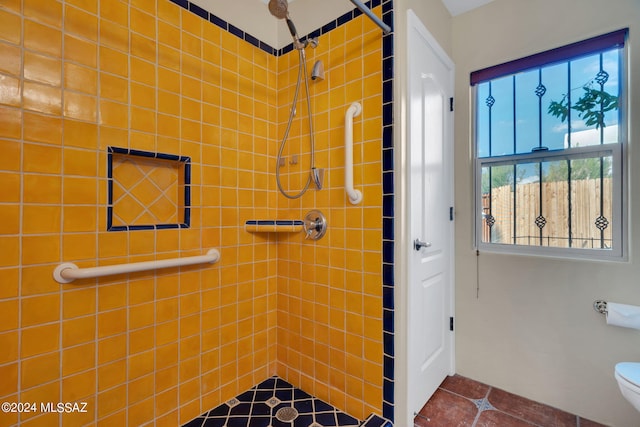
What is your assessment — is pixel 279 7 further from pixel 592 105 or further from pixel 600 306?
pixel 600 306

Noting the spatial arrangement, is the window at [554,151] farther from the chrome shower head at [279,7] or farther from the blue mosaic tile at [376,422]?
the chrome shower head at [279,7]

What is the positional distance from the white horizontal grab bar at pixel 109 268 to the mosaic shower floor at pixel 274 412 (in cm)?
82

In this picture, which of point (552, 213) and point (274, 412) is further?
point (552, 213)

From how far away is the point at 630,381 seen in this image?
117 centimetres

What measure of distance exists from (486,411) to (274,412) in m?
1.16

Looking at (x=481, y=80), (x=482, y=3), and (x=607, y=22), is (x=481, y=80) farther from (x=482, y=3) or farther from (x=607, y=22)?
(x=607, y=22)

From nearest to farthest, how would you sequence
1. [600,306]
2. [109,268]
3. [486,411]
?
[109,268] < [600,306] < [486,411]

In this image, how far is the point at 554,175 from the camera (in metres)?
1.64

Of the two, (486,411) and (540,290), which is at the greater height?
(540,290)

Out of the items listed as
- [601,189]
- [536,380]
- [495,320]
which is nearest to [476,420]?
[536,380]

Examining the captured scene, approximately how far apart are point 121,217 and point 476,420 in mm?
2041

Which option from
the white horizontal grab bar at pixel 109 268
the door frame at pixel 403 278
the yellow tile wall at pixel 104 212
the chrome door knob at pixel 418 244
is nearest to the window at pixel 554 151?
the chrome door knob at pixel 418 244

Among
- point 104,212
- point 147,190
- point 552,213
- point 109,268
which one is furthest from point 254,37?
point 552,213

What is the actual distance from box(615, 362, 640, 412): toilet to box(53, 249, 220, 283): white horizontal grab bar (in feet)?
6.34
